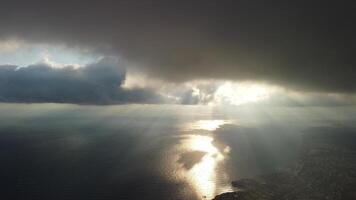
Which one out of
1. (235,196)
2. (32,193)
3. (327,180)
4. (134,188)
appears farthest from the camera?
(327,180)

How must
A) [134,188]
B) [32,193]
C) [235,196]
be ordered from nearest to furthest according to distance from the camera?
1. [235,196]
2. [32,193]
3. [134,188]

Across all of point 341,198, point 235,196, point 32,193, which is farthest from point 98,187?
point 341,198

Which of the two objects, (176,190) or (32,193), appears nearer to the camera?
(32,193)

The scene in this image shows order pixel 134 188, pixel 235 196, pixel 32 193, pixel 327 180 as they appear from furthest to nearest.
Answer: pixel 327 180, pixel 134 188, pixel 32 193, pixel 235 196

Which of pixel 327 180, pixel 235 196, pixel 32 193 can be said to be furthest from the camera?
pixel 327 180

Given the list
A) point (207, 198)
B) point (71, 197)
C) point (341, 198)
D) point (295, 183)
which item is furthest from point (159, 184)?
point (341, 198)

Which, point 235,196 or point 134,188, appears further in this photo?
point 134,188

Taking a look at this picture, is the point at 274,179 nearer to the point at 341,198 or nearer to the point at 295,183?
the point at 295,183

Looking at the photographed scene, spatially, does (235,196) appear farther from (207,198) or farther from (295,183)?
(295,183)

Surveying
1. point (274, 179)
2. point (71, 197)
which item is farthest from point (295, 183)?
point (71, 197)
